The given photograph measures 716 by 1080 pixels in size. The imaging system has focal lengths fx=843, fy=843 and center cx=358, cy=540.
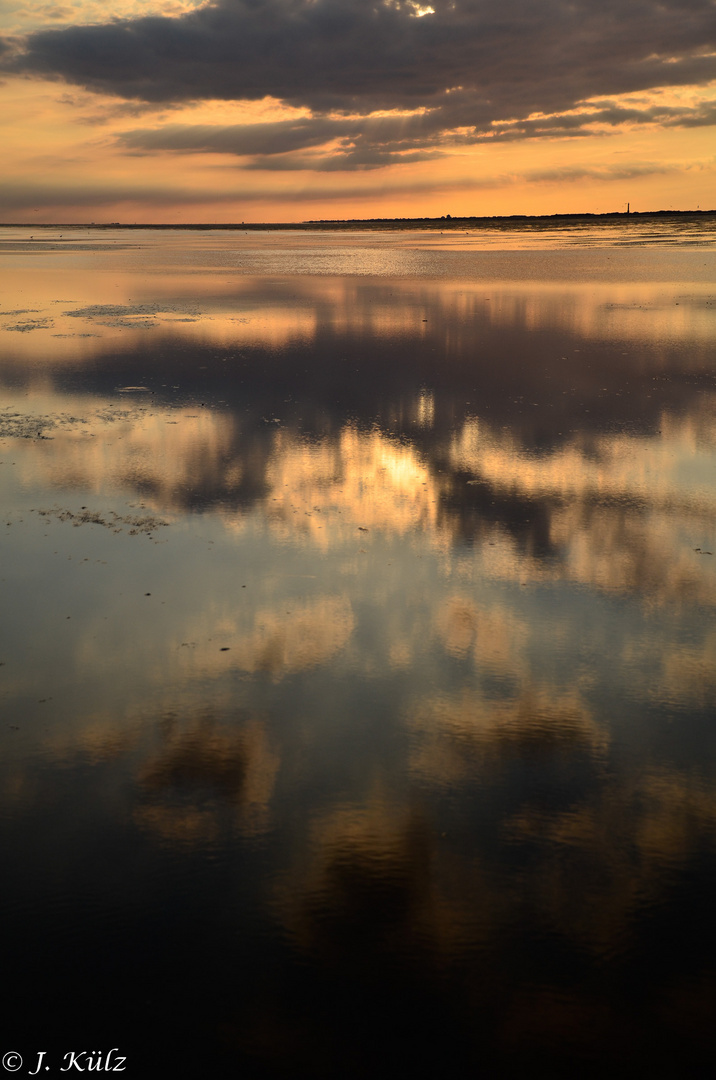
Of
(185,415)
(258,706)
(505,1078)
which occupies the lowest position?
(505,1078)

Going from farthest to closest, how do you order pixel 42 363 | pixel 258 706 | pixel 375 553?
1. pixel 42 363
2. pixel 375 553
3. pixel 258 706

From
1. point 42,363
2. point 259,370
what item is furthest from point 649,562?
point 42,363

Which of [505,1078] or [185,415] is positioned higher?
[185,415]

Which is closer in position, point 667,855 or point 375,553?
point 667,855

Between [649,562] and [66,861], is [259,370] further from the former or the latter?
[66,861]

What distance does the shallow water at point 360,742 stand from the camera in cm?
490

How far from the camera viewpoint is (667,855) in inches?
235

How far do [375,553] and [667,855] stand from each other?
584 centimetres
